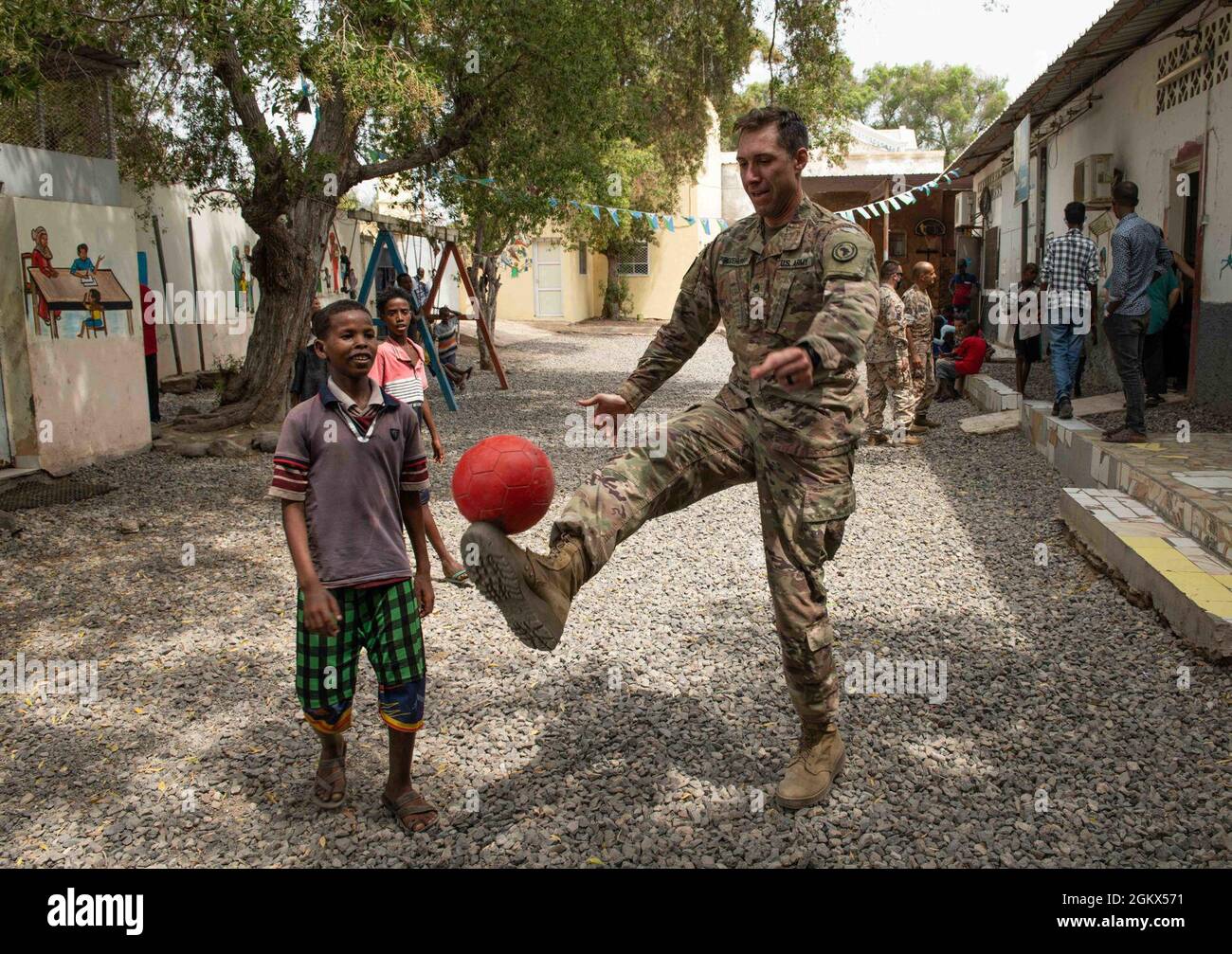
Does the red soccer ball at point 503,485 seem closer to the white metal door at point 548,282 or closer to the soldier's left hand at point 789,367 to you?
the soldier's left hand at point 789,367

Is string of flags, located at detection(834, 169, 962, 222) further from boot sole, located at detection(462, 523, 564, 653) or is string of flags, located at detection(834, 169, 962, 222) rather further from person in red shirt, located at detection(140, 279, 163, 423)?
boot sole, located at detection(462, 523, 564, 653)

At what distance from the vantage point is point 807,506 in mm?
3400

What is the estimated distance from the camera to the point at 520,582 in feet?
9.64

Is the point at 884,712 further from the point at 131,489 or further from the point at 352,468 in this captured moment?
the point at 131,489

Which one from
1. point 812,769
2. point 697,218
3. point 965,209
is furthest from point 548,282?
point 812,769

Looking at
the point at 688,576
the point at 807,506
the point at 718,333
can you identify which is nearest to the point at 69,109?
the point at 688,576

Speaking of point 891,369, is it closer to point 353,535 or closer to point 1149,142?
point 1149,142

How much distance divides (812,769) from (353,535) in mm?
1732

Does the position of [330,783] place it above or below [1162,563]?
below

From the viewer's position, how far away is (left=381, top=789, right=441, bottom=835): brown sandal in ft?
11.4

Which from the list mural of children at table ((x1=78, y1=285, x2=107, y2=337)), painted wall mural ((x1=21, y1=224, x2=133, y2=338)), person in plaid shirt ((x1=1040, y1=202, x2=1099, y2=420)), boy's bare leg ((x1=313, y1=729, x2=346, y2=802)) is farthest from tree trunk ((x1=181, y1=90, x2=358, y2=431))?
boy's bare leg ((x1=313, y1=729, x2=346, y2=802))

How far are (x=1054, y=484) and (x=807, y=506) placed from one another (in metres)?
6.31

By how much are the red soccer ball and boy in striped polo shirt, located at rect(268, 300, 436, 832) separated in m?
0.31

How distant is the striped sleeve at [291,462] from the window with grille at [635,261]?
33484mm
